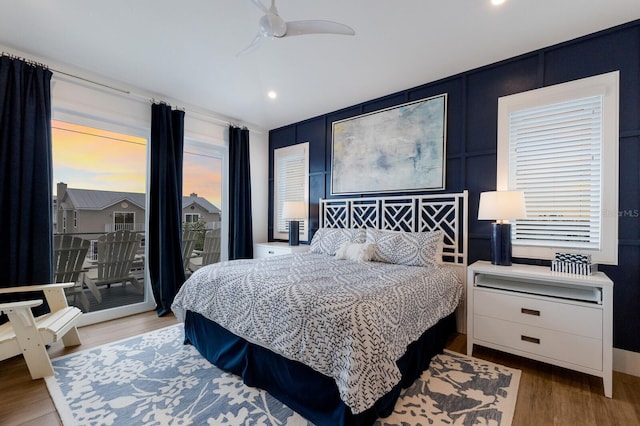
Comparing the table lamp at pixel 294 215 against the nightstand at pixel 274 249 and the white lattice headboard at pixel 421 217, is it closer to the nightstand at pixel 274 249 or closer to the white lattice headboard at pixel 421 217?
the nightstand at pixel 274 249

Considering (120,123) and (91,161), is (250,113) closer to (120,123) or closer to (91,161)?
(120,123)

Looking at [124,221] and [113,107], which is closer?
[113,107]

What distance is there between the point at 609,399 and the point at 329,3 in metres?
3.43

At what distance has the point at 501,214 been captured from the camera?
245 centimetres

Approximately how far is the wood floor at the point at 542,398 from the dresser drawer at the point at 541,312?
15.5 inches

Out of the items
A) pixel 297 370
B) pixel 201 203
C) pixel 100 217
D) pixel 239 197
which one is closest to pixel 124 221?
pixel 100 217

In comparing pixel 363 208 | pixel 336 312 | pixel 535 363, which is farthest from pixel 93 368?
pixel 535 363

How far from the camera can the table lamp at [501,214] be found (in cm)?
244

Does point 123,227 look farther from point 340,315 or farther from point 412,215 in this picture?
point 412,215

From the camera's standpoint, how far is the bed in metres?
1.51

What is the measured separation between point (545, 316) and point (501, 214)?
33.1 inches

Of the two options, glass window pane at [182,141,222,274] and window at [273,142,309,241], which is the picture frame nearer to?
window at [273,142,309,241]

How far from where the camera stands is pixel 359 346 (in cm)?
144

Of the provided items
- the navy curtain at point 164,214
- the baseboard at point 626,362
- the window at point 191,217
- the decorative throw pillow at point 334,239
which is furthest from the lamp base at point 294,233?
the baseboard at point 626,362
